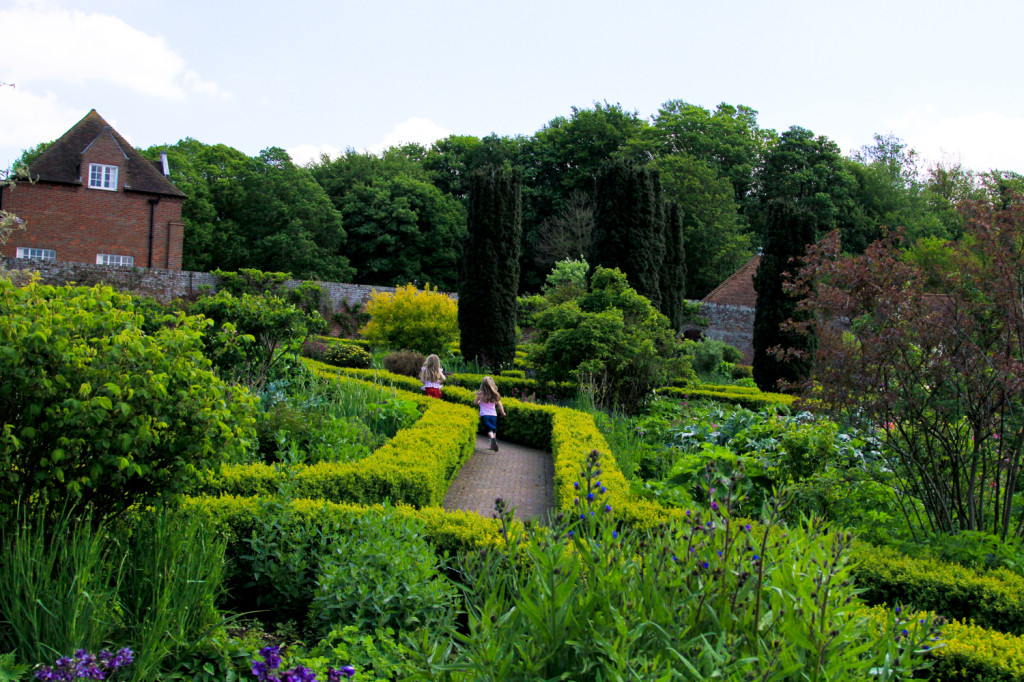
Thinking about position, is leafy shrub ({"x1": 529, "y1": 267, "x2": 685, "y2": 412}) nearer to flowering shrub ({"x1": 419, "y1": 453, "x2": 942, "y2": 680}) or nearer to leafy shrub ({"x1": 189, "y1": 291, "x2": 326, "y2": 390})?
leafy shrub ({"x1": 189, "y1": 291, "x2": 326, "y2": 390})

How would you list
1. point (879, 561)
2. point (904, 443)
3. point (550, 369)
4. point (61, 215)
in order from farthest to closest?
point (61, 215) → point (550, 369) → point (904, 443) → point (879, 561)

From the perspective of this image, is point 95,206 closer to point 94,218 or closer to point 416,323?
point 94,218

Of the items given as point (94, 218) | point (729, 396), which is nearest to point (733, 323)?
point (729, 396)

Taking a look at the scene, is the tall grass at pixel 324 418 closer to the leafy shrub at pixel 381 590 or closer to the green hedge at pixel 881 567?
the green hedge at pixel 881 567

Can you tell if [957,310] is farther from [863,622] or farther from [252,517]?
[252,517]

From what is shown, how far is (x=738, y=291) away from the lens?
3219 centimetres

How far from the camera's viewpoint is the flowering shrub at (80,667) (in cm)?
253

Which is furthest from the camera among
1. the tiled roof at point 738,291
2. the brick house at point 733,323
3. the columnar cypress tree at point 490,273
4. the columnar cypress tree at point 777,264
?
the tiled roof at point 738,291

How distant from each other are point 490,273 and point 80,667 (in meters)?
15.5

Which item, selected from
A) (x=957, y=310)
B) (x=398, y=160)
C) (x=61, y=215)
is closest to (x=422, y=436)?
(x=957, y=310)

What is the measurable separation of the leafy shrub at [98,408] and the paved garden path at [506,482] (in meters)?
3.03

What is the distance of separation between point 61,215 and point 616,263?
21.4 metres

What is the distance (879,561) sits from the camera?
162 inches

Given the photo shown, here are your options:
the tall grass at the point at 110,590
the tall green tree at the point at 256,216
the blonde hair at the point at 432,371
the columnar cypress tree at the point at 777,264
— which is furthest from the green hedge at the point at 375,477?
the tall green tree at the point at 256,216
